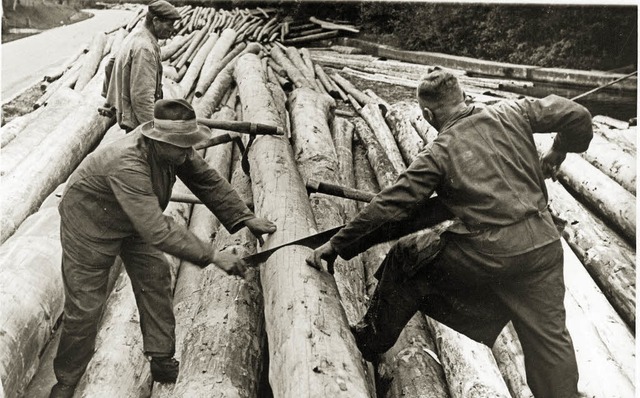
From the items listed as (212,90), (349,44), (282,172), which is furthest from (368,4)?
(282,172)

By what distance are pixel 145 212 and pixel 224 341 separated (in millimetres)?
849

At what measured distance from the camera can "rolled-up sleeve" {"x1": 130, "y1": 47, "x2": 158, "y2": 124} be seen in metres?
4.70

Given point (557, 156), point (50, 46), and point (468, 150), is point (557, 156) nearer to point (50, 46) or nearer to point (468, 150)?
point (468, 150)

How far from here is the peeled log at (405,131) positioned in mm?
6344

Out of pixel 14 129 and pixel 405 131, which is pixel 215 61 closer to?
pixel 14 129

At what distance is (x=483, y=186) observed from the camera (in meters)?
2.85

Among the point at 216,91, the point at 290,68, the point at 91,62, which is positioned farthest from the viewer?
the point at 290,68

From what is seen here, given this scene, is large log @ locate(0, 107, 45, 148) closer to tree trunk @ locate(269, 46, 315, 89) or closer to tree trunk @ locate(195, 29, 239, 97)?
tree trunk @ locate(195, 29, 239, 97)

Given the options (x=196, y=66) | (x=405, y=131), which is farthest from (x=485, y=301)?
(x=196, y=66)

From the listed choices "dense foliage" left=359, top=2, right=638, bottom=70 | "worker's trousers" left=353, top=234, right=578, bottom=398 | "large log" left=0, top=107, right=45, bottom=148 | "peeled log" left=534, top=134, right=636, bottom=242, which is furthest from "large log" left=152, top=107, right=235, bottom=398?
"dense foliage" left=359, top=2, right=638, bottom=70

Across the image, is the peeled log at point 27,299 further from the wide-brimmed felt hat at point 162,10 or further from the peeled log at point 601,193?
the peeled log at point 601,193

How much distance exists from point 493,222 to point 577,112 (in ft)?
2.66

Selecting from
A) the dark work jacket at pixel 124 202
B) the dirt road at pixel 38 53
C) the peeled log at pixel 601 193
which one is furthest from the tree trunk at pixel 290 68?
the dark work jacket at pixel 124 202

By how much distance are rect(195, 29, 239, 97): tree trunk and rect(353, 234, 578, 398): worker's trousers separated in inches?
207
